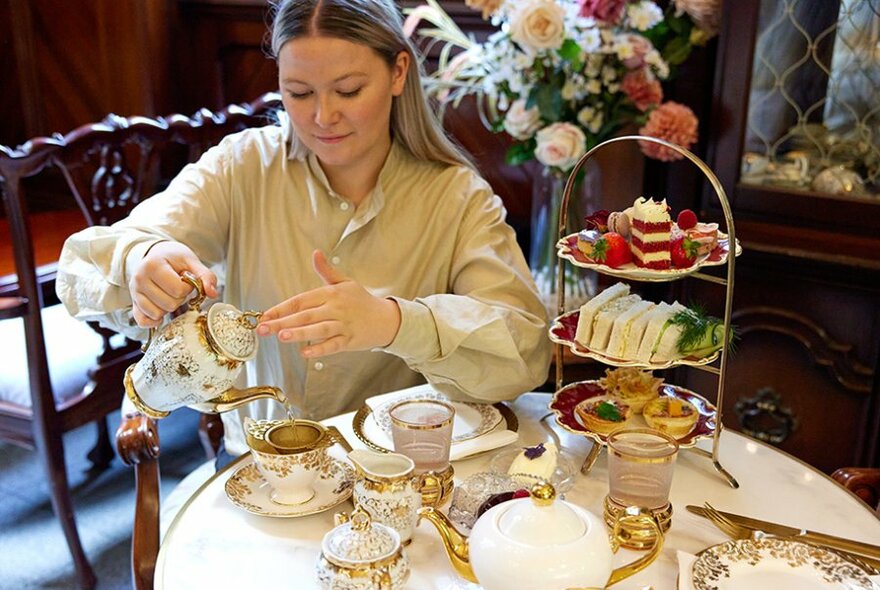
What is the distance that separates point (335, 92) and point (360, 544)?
843 millimetres

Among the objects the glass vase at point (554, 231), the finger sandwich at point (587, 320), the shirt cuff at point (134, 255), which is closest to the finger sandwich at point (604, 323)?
the finger sandwich at point (587, 320)

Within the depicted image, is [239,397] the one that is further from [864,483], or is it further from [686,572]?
[864,483]

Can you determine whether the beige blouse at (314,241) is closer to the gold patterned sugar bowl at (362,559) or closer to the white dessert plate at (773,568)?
the white dessert plate at (773,568)

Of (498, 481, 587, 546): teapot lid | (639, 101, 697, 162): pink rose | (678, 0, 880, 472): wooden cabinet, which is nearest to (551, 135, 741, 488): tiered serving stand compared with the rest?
(498, 481, 587, 546): teapot lid

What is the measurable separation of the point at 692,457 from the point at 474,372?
36 cm

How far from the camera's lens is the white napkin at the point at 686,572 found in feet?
3.29

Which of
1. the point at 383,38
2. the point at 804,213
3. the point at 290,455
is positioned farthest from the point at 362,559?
the point at 804,213

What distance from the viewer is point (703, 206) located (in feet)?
7.22

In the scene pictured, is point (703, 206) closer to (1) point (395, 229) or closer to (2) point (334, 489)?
(1) point (395, 229)

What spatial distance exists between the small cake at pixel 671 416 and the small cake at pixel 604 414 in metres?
0.03

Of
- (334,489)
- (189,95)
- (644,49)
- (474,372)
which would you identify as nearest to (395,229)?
(474,372)

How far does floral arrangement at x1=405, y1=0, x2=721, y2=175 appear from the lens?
189 cm

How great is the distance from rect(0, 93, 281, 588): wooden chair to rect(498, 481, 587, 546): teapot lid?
1.11 m

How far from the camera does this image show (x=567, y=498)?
1.23 metres
